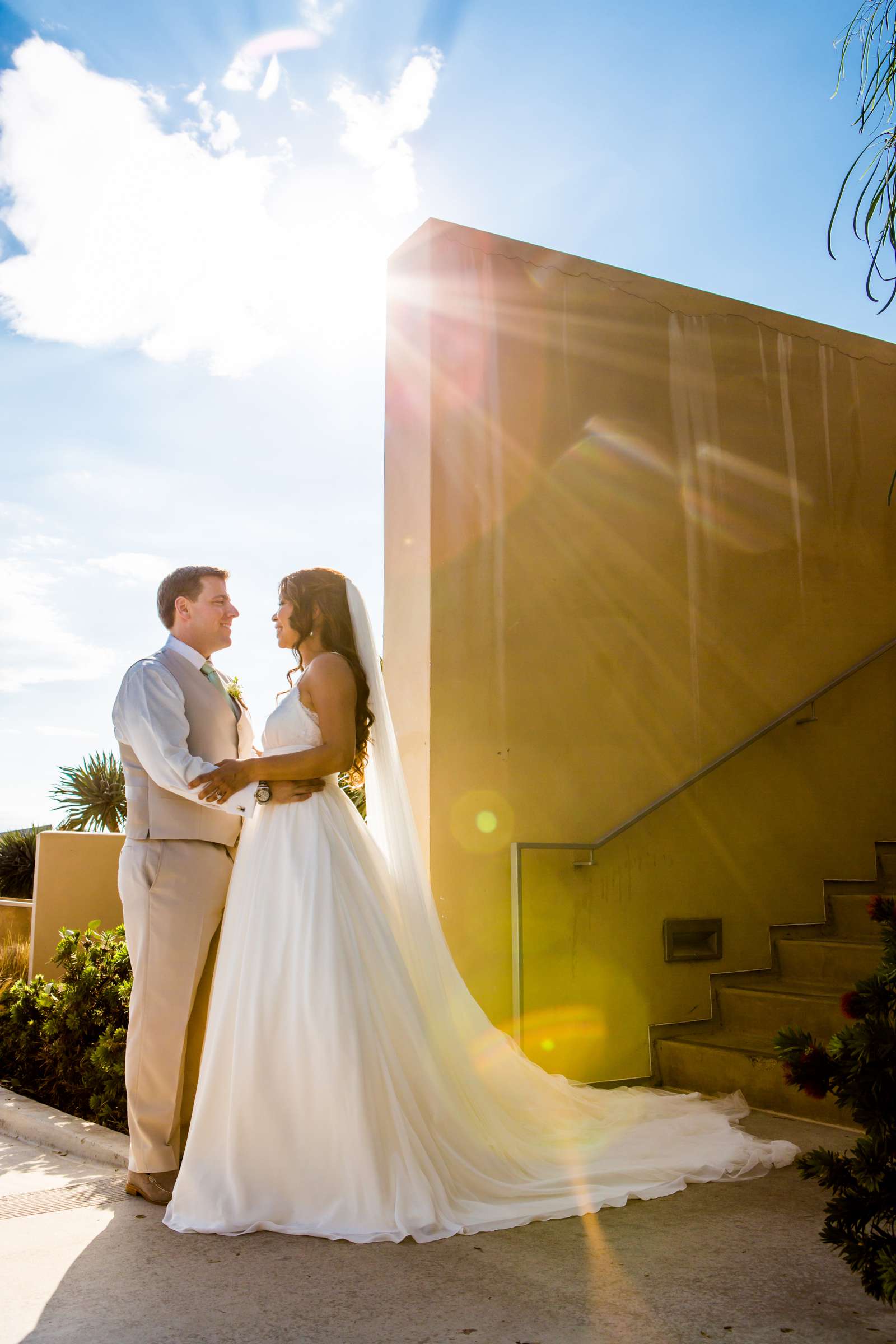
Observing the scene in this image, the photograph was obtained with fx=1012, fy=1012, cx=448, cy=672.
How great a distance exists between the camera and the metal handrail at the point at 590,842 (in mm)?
4266

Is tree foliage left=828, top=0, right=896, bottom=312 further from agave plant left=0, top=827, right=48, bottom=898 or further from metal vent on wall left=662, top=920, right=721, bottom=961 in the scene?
agave plant left=0, top=827, right=48, bottom=898

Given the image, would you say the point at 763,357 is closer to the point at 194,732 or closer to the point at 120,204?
the point at 120,204

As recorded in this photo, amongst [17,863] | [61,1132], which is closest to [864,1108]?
[61,1132]

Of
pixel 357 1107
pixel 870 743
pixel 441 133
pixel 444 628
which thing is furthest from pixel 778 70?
pixel 357 1107

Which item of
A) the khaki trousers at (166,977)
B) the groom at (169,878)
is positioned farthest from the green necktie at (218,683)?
the khaki trousers at (166,977)

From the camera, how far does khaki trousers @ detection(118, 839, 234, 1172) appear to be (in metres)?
3.12

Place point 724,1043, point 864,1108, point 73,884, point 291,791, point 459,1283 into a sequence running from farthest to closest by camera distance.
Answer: point 73,884
point 724,1043
point 291,791
point 459,1283
point 864,1108

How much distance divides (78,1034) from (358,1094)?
232 centimetres

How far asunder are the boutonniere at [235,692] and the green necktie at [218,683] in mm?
24

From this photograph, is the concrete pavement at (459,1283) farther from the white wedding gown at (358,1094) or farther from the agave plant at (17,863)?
the agave plant at (17,863)

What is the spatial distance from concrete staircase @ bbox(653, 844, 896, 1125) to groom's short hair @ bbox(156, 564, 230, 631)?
2733 millimetres

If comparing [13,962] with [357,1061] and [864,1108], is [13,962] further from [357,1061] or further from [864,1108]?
[864,1108]

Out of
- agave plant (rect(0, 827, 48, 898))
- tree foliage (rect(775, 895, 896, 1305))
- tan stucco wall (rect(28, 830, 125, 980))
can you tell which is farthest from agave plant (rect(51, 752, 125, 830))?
tree foliage (rect(775, 895, 896, 1305))

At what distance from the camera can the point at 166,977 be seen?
320cm
